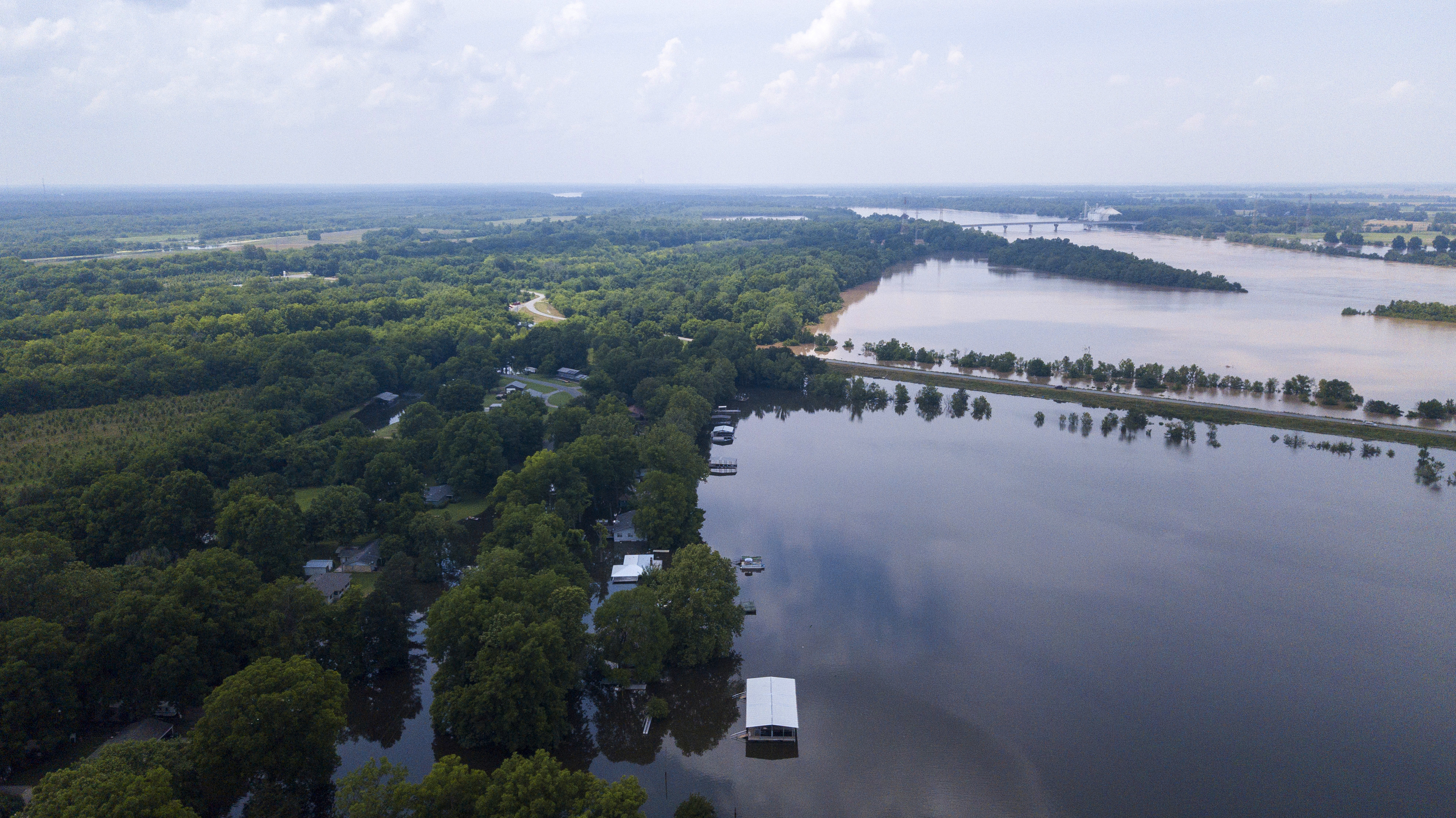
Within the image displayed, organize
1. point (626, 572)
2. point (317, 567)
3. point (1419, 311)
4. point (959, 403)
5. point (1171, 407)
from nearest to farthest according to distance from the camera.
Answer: point (317, 567)
point (626, 572)
point (1171, 407)
point (959, 403)
point (1419, 311)

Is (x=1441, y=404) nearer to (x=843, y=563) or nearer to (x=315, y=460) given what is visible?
(x=843, y=563)

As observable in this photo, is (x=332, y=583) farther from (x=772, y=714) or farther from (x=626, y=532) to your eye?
(x=772, y=714)

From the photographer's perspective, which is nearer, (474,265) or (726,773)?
(726,773)

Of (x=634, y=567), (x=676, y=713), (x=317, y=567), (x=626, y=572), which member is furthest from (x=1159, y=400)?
(x=317, y=567)

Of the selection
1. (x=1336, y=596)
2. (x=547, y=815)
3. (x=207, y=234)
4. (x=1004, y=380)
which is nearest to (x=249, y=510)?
(x=547, y=815)

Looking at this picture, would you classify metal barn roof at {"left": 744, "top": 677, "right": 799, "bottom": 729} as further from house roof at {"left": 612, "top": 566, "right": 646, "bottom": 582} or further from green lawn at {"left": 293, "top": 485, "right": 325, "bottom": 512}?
green lawn at {"left": 293, "top": 485, "right": 325, "bottom": 512}

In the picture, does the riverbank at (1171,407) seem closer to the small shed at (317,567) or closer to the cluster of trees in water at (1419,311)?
the cluster of trees in water at (1419,311)

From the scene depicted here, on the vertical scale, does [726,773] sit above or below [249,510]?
below
